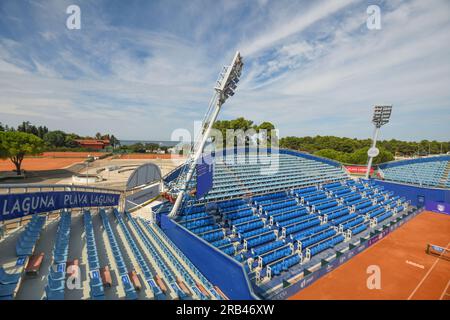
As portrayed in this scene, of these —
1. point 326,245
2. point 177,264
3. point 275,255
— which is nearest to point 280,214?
point 326,245

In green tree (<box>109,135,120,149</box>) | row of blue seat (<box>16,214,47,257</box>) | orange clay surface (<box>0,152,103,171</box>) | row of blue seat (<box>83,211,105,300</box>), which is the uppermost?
green tree (<box>109,135,120,149</box>)

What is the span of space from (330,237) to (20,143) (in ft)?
164

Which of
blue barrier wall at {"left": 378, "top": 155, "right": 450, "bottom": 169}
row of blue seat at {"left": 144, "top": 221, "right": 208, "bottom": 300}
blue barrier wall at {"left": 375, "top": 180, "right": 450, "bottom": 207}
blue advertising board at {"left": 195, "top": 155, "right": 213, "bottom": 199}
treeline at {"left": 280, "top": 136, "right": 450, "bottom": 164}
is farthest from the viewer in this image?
treeline at {"left": 280, "top": 136, "right": 450, "bottom": 164}

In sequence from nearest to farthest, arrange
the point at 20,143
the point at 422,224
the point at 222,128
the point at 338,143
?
1. the point at 422,224
2. the point at 20,143
3. the point at 222,128
4. the point at 338,143

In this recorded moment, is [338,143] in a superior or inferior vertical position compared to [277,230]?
superior

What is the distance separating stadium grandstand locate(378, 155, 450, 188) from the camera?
3438 cm

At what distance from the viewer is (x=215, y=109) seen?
1642 cm

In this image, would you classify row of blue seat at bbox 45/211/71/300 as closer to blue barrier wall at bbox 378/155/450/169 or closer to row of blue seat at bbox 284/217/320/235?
row of blue seat at bbox 284/217/320/235

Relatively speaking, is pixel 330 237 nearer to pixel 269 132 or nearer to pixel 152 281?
pixel 152 281

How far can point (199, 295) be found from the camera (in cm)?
947

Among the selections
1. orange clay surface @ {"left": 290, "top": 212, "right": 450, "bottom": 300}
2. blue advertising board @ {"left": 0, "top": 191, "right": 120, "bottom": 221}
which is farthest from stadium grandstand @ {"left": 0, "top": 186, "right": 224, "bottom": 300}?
orange clay surface @ {"left": 290, "top": 212, "right": 450, "bottom": 300}

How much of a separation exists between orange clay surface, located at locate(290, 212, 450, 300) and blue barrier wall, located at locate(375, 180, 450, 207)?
1229 centimetres

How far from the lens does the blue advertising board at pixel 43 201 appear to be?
9.83 metres
